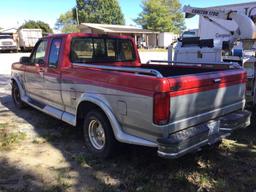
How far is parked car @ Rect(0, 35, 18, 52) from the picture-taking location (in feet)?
112

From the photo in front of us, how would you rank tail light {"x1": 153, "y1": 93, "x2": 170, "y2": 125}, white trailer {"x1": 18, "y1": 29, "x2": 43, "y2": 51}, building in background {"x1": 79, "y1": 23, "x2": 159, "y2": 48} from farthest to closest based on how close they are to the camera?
1. building in background {"x1": 79, "y1": 23, "x2": 159, "y2": 48}
2. white trailer {"x1": 18, "y1": 29, "x2": 43, "y2": 51}
3. tail light {"x1": 153, "y1": 93, "x2": 170, "y2": 125}

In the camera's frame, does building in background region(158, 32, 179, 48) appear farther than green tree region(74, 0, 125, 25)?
No

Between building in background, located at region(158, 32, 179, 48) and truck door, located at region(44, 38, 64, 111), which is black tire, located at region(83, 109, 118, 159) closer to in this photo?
truck door, located at region(44, 38, 64, 111)

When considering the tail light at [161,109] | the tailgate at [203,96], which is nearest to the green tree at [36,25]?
the tailgate at [203,96]

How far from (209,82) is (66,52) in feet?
8.36

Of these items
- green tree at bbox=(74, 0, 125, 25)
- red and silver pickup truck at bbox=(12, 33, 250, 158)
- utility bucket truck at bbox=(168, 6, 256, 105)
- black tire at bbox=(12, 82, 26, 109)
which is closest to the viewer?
red and silver pickup truck at bbox=(12, 33, 250, 158)

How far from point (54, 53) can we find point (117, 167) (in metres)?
2.44

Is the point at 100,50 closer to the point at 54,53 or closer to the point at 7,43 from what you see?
the point at 54,53

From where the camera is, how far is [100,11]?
2699 inches

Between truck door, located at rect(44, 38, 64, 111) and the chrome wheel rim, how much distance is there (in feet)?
3.18

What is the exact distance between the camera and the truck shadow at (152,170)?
3795 mm

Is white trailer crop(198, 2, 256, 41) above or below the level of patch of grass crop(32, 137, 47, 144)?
above

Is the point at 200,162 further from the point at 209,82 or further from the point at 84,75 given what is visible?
the point at 84,75

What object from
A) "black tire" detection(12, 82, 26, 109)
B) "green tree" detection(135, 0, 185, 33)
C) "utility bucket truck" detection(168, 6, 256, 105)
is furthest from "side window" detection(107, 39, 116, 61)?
"green tree" detection(135, 0, 185, 33)
